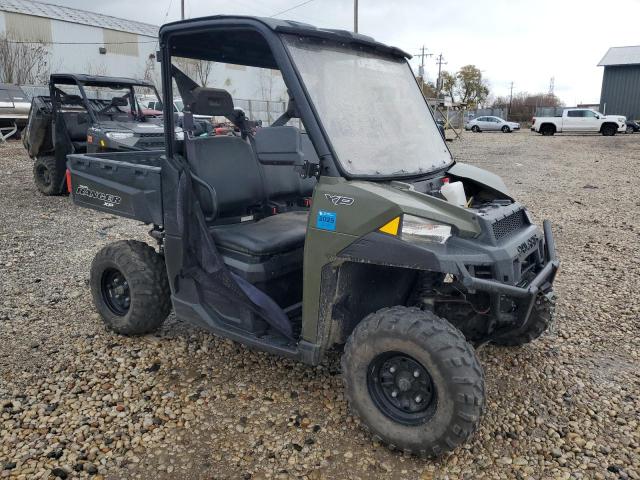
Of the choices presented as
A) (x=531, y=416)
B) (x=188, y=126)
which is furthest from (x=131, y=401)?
(x=531, y=416)

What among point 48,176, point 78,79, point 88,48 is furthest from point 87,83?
point 88,48

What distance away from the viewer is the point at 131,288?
3.85 m

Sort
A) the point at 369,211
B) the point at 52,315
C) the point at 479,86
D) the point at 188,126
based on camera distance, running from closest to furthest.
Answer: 1. the point at 369,211
2. the point at 188,126
3. the point at 52,315
4. the point at 479,86

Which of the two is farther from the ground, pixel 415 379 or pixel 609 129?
pixel 609 129

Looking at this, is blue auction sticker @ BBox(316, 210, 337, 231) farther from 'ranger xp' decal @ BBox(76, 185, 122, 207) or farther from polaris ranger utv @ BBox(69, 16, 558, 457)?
'ranger xp' decal @ BBox(76, 185, 122, 207)

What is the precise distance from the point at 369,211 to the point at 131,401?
1882mm

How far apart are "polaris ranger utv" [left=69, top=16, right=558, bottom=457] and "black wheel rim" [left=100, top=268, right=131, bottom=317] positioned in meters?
0.01

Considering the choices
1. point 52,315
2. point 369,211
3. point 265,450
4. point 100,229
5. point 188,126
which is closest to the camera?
point 369,211

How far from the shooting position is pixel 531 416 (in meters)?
3.12

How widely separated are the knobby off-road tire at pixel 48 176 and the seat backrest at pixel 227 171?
6.64 meters

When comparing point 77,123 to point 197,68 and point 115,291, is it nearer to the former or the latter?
point 197,68

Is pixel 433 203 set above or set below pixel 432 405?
above

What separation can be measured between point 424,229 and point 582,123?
3186cm

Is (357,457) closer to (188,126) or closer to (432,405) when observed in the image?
(432,405)
